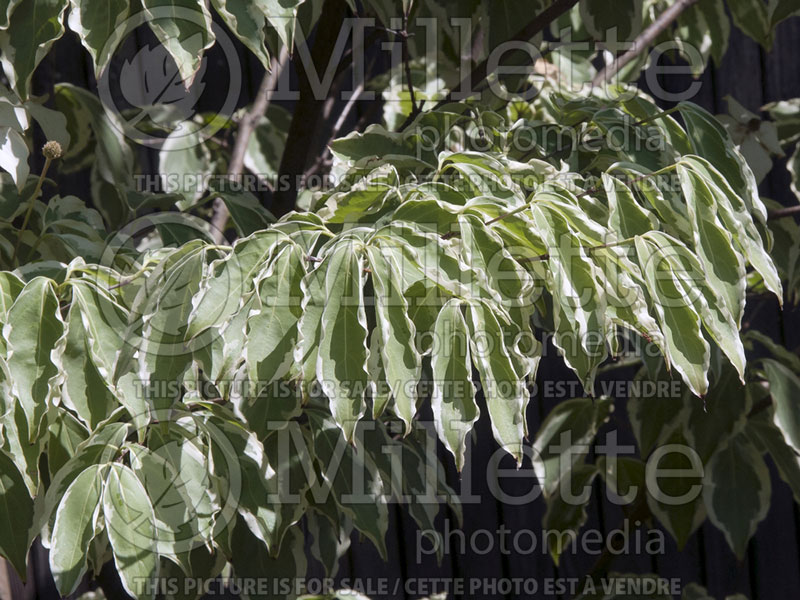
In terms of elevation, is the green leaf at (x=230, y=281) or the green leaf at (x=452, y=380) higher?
the green leaf at (x=230, y=281)

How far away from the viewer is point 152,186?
73.4 inches

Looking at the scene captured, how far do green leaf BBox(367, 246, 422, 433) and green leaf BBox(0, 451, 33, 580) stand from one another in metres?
0.44

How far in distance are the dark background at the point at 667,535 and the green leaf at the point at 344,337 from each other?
116cm

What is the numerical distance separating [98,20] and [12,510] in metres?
0.52

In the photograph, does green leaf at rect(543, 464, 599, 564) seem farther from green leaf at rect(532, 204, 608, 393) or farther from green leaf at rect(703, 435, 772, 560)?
green leaf at rect(532, 204, 608, 393)

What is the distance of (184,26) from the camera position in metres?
0.88

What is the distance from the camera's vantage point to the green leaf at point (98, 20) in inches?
35.0

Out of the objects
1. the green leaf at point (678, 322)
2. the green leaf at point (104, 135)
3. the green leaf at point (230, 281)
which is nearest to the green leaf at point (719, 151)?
the green leaf at point (678, 322)

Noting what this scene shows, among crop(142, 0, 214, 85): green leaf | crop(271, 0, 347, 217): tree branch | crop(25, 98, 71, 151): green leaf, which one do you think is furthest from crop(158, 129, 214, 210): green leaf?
crop(142, 0, 214, 85): green leaf

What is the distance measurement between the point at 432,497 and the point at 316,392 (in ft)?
0.75

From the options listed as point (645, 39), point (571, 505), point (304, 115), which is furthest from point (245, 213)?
point (571, 505)

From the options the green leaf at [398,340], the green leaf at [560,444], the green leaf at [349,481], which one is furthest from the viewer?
the green leaf at [560,444]

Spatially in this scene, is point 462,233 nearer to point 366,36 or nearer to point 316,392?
point 316,392

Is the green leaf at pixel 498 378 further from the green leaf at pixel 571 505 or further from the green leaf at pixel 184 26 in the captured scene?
the green leaf at pixel 571 505
